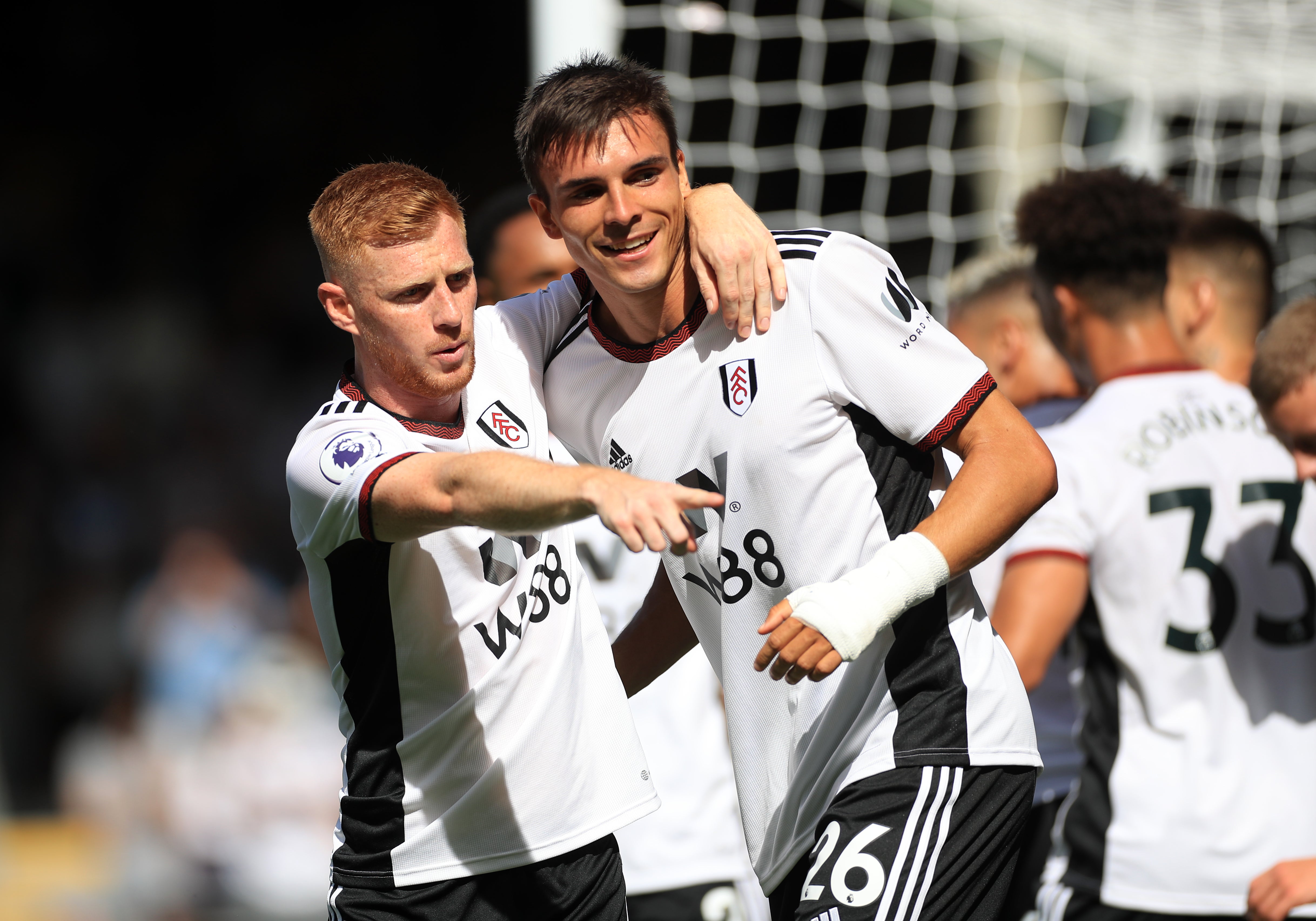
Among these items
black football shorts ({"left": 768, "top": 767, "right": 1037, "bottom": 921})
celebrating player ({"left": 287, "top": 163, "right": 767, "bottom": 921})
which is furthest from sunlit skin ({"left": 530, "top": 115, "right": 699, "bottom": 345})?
black football shorts ({"left": 768, "top": 767, "right": 1037, "bottom": 921})

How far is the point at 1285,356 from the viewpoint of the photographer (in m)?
3.06

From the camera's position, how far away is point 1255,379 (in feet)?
10.3

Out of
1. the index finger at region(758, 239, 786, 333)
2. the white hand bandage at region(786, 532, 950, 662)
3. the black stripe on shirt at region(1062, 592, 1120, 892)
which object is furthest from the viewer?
the black stripe on shirt at region(1062, 592, 1120, 892)

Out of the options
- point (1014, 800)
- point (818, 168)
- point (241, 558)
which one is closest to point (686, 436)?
point (1014, 800)

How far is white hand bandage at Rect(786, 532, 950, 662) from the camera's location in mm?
2109

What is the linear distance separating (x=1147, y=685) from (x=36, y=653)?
9132 millimetres

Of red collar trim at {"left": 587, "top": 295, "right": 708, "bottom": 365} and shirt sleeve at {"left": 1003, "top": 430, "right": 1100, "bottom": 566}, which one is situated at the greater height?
red collar trim at {"left": 587, "top": 295, "right": 708, "bottom": 365}

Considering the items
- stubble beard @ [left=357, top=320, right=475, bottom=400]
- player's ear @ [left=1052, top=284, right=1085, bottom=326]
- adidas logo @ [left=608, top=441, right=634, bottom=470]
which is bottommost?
adidas logo @ [left=608, top=441, right=634, bottom=470]

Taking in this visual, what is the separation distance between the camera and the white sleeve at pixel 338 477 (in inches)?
89.5

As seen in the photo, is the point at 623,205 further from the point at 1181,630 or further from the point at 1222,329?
the point at 1222,329

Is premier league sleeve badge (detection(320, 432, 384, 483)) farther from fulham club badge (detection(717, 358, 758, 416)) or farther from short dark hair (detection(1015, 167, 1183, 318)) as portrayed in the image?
short dark hair (detection(1015, 167, 1183, 318))

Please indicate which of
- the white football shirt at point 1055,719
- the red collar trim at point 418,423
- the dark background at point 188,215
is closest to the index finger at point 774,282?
the red collar trim at point 418,423

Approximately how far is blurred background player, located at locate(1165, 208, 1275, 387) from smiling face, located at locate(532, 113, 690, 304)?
2.22m

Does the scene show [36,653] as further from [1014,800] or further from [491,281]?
[1014,800]
